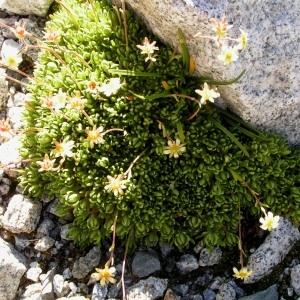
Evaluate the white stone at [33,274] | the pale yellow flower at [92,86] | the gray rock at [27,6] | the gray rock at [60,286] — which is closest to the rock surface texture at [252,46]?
the pale yellow flower at [92,86]

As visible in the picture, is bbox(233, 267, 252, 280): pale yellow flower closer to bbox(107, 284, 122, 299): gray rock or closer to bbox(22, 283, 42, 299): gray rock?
bbox(107, 284, 122, 299): gray rock

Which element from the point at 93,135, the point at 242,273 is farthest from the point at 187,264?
the point at 93,135

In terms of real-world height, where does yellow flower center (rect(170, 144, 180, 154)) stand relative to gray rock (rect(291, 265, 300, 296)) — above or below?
above

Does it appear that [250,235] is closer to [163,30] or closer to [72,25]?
[163,30]

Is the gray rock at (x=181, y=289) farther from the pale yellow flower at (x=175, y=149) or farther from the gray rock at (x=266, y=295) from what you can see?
the pale yellow flower at (x=175, y=149)

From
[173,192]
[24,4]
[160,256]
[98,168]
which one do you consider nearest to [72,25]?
[24,4]

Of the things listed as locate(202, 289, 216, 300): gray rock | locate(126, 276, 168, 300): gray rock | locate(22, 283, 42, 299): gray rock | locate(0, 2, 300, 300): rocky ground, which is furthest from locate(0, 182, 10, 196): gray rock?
locate(202, 289, 216, 300): gray rock
